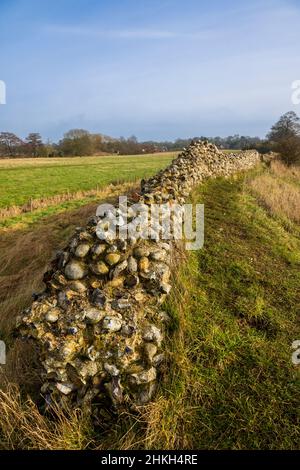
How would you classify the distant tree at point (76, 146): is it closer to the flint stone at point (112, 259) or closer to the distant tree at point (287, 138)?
the distant tree at point (287, 138)

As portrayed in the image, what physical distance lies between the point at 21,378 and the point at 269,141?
2070 inches

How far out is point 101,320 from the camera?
12.7ft

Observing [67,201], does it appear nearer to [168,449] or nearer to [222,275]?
[222,275]

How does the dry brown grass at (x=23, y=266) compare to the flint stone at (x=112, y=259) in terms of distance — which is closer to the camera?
the flint stone at (x=112, y=259)

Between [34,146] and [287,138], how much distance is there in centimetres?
7227

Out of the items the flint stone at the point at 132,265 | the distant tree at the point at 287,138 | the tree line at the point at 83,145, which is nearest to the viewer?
the flint stone at the point at 132,265

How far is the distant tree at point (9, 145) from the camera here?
3615 inches

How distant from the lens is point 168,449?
11.0 feet

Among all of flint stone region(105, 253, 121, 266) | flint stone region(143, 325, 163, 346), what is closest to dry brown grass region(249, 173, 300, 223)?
flint stone region(105, 253, 121, 266)

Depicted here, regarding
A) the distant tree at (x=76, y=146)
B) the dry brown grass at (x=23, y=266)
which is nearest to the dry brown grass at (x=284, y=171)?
the dry brown grass at (x=23, y=266)

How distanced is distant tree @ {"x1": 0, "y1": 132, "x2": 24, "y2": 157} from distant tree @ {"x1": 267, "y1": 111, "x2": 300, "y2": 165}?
219ft

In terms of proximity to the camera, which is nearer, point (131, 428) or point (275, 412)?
point (131, 428)

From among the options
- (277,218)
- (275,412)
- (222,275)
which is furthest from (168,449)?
(277,218)

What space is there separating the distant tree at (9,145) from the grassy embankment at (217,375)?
311 ft
